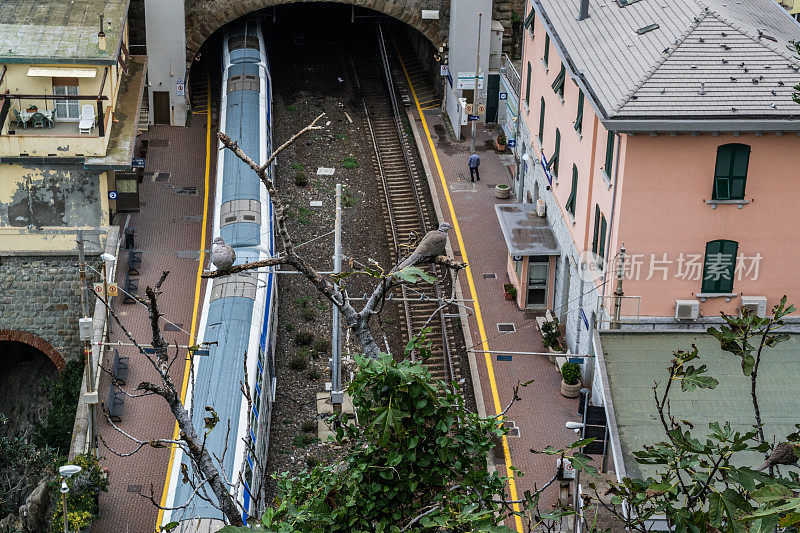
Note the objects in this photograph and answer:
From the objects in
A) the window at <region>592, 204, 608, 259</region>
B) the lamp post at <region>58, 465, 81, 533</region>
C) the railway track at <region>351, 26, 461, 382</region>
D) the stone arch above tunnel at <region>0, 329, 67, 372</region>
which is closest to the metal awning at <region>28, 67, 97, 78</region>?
the stone arch above tunnel at <region>0, 329, 67, 372</region>

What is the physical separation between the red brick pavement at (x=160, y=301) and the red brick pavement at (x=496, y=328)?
1093cm

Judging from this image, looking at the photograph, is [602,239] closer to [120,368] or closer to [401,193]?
[120,368]

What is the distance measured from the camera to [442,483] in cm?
1534

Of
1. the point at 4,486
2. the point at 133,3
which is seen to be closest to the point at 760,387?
the point at 4,486

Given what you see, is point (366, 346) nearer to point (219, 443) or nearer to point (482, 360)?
point (219, 443)

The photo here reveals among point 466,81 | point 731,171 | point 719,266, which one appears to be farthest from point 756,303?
point 466,81

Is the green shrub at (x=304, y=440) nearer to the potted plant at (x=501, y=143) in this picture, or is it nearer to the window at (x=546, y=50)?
the window at (x=546, y=50)

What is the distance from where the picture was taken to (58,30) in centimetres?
5047

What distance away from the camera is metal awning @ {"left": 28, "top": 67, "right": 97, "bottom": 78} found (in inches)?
1871

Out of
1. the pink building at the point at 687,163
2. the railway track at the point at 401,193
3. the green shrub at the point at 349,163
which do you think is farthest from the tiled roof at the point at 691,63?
the green shrub at the point at 349,163

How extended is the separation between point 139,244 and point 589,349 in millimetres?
20697

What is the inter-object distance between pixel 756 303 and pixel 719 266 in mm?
1653

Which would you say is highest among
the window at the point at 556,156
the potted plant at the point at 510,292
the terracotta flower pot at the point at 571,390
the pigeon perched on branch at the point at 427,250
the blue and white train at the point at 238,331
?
the pigeon perched on branch at the point at 427,250

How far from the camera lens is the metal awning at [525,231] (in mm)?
43750
